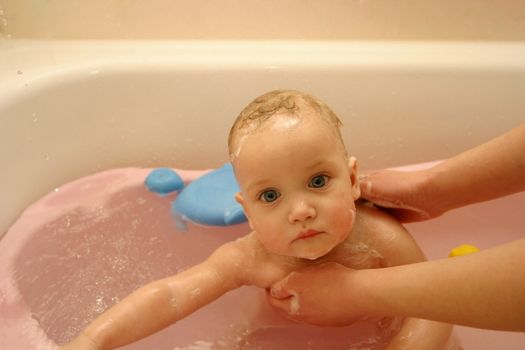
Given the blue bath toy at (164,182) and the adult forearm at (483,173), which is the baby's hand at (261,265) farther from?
the blue bath toy at (164,182)

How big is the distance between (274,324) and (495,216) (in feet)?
1.83

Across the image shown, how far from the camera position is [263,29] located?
1.34 metres

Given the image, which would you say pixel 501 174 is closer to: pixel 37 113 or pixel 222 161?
pixel 222 161

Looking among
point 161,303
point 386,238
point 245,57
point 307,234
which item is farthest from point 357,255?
point 245,57

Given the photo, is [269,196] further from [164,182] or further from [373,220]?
[164,182]

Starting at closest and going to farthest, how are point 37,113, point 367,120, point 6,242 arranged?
point 6,242 → point 37,113 → point 367,120

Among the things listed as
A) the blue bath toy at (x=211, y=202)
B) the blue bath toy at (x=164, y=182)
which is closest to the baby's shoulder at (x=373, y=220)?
the blue bath toy at (x=211, y=202)

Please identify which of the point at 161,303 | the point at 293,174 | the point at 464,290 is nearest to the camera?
the point at 464,290

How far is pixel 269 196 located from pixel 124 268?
18.2 inches

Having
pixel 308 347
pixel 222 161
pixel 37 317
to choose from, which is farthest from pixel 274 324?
pixel 222 161

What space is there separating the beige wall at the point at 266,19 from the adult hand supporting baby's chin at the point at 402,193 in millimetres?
529

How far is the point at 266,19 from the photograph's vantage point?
1.33 metres

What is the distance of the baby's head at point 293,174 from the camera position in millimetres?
694

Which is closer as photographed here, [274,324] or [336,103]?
[274,324]
